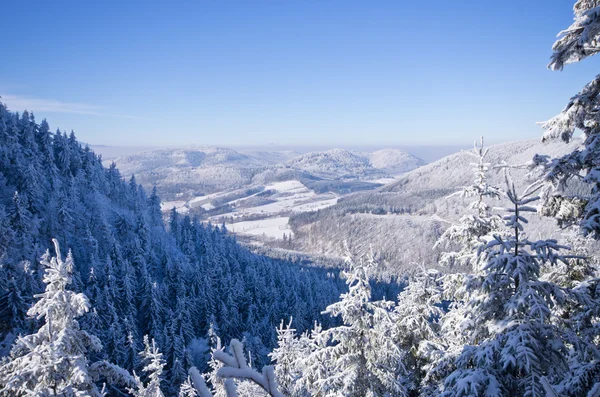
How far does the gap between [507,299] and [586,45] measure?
5796mm

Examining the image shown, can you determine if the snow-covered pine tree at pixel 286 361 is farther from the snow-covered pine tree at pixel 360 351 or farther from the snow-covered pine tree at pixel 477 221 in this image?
the snow-covered pine tree at pixel 477 221

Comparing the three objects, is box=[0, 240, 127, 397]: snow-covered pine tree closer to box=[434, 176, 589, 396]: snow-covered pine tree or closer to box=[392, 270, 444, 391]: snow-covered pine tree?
box=[434, 176, 589, 396]: snow-covered pine tree

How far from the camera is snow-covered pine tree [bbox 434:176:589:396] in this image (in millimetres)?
7184

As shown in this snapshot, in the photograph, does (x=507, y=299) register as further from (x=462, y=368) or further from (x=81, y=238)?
(x=81, y=238)

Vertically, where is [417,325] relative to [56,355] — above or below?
below

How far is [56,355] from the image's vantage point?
9.88 m

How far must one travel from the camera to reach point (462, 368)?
843cm

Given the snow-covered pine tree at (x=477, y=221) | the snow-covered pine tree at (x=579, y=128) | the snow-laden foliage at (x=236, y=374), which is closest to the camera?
the snow-laden foliage at (x=236, y=374)

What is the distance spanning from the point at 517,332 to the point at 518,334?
106 mm

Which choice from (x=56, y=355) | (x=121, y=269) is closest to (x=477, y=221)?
(x=56, y=355)

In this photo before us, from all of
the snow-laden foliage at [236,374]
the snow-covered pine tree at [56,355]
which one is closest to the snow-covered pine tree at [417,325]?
the snow-covered pine tree at [56,355]

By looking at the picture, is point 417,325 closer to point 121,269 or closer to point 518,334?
point 518,334

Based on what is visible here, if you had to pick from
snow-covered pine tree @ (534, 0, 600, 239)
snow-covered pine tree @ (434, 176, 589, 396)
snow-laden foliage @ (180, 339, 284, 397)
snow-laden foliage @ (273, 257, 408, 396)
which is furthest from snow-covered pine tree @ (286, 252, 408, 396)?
snow-laden foliage @ (180, 339, 284, 397)

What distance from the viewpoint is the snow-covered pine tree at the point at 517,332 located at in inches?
283
